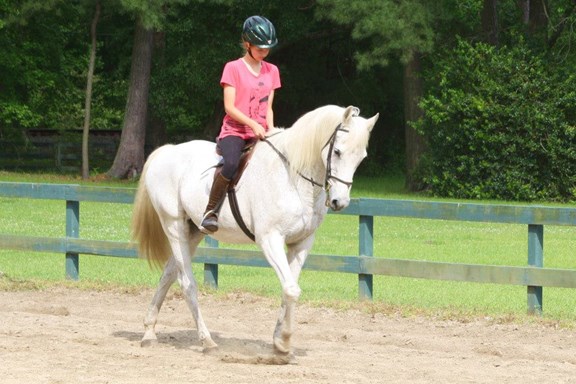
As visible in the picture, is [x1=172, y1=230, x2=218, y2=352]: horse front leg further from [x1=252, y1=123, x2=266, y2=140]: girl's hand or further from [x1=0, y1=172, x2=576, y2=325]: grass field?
[x1=0, y1=172, x2=576, y2=325]: grass field

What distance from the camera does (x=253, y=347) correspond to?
9.94m

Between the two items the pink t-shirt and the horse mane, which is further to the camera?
the pink t-shirt

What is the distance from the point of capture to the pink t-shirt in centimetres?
938

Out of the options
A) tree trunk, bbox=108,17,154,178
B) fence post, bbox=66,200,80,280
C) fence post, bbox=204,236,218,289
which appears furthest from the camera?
tree trunk, bbox=108,17,154,178

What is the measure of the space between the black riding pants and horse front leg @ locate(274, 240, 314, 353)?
0.77m

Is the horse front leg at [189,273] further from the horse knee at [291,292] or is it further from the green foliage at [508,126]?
the green foliage at [508,126]

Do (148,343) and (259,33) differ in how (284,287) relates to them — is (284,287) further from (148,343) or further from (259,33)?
(259,33)

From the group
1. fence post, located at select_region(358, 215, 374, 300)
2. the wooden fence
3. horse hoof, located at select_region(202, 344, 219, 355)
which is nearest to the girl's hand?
horse hoof, located at select_region(202, 344, 219, 355)

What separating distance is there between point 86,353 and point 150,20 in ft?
83.4

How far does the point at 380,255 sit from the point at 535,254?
6.80 metres

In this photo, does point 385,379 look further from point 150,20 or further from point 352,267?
point 150,20

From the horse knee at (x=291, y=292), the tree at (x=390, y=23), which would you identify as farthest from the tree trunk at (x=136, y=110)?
the horse knee at (x=291, y=292)

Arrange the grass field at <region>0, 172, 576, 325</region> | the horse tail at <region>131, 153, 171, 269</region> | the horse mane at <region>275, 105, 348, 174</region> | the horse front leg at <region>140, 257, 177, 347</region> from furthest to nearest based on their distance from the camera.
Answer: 1. the grass field at <region>0, 172, 576, 325</region>
2. the horse tail at <region>131, 153, 171, 269</region>
3. the horse front leg at <region>140, 257, 177, 347</region>
4. the horse mane at <region>275, 105, 348, 174</region>

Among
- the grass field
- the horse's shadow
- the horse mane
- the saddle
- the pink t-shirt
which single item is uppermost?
the pink t-shirt
